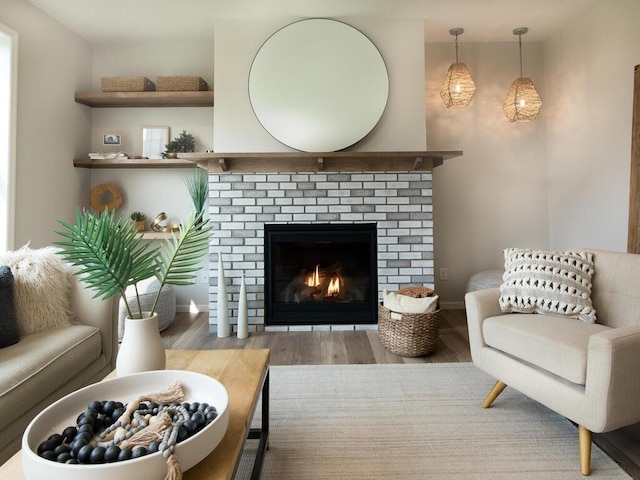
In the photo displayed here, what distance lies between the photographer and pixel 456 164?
3.68 metres

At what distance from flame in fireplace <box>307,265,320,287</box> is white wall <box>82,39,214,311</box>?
110 cm

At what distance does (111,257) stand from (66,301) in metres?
1.08

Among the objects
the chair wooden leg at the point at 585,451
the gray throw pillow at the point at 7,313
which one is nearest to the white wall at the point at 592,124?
the chair wooden leg at the point at 585,451

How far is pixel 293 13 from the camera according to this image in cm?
307

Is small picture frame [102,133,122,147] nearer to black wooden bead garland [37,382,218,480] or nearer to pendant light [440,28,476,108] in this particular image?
pendant light [440,28,476,108]

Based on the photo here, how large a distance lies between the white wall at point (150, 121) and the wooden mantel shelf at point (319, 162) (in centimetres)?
75

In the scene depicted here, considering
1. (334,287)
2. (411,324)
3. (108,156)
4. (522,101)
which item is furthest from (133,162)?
(522,101)

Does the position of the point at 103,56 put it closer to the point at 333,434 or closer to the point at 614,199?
the point at 333,434

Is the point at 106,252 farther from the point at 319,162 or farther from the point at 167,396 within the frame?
the point at 319,162

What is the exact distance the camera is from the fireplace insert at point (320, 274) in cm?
319

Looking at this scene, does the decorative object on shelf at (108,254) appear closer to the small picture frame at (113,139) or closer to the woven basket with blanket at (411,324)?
the woven basket with blanket at (411,324)

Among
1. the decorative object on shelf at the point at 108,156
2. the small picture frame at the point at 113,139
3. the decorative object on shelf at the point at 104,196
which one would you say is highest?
the small picture frame at the point at 113,139

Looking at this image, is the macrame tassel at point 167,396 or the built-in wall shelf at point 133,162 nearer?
the macrame tassel at point 167,396

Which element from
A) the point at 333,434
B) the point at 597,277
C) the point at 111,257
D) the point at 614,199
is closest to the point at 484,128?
Answer: the point at 614,199
